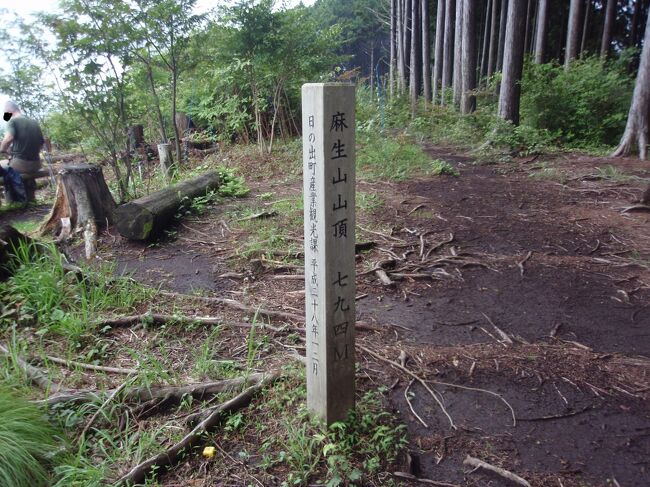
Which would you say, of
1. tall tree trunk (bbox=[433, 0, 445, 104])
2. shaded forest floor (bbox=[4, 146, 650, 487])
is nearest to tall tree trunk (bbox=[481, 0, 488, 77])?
tall tree trunk (bbox=[433, 0, 445, 104])

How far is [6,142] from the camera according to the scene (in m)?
8.34

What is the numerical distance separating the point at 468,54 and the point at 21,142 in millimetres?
12370

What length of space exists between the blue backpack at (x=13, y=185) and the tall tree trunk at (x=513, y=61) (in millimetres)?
10640

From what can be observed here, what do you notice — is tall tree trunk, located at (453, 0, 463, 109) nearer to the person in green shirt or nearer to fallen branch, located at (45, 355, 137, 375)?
the person in green shirt

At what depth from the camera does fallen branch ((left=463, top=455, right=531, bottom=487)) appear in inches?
80.3

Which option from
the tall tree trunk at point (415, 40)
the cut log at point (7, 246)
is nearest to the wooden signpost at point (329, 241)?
the cut log at point (7, 246)

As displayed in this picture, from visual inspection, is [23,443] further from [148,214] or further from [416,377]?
[148,214]

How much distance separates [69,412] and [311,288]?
1.58 meters

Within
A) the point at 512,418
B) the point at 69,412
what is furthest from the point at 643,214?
the point at 69,412

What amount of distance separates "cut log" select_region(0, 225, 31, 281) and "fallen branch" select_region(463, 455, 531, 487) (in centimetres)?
412

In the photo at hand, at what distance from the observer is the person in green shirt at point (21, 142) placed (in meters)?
8.01

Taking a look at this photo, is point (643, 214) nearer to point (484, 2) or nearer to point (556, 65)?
point (556, 65)

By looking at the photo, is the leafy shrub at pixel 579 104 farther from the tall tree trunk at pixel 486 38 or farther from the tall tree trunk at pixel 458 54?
the tall tree trunk at pixel 486 38

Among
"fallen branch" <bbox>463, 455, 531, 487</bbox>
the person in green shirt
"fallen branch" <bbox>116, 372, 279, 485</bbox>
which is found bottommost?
"fallen branch" <bbox>463, 455, 531, 487</bbox>
